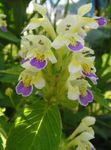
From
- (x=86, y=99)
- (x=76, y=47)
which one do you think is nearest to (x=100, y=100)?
(x=86, y=99)

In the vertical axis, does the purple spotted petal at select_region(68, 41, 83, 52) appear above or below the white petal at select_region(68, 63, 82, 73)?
above

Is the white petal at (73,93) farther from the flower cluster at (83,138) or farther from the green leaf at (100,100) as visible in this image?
the flower cluster at (83,138)

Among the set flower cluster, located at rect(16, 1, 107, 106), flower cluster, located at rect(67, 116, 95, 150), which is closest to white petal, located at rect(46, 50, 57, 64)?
flower cluster, located at rect(16, 1, 107, 106)

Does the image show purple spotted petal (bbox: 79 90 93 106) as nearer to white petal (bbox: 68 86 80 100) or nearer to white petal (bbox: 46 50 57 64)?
white petal (bbox: 68 86 80 100)

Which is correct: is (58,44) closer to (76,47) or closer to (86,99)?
(76,47)

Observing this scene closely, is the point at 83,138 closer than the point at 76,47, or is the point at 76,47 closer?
the point at 76,47

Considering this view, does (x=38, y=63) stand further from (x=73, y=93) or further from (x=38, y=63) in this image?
(x=73, y=93)

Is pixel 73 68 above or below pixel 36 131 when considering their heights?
above

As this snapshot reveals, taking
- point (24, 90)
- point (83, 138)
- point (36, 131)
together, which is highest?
point (24, 90)

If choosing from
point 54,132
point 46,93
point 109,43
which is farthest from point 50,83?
point 109,43
